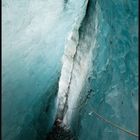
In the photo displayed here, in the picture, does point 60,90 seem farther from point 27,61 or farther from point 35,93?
point 27,61

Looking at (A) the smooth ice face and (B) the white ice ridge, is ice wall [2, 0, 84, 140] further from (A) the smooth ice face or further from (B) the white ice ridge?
(A) the smooth ice face

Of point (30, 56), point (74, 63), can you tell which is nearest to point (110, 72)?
point (30, 56)

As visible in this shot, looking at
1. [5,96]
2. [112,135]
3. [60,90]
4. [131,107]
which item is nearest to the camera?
[131,107]

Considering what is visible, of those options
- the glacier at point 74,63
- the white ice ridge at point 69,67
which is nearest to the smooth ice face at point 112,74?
the glacier at point 74,63

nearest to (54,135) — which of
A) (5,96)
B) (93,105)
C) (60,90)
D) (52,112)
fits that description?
(52,112)

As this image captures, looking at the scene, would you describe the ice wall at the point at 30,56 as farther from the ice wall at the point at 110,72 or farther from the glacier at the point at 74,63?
the ice wall at the point at 110,72

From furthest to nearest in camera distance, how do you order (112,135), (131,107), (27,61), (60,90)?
(60,90)
(27,61)
(112,135)
(131,107)
